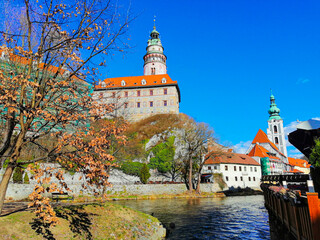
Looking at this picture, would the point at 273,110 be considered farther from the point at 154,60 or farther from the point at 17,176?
the point at 17,176

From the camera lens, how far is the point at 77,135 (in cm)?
698

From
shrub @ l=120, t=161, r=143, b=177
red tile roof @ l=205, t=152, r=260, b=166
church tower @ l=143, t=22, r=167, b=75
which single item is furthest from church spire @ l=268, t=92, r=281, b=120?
shrub @ l=120, t=161, r=143, b=177

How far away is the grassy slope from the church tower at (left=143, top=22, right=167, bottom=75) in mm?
69489

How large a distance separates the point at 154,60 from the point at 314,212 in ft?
257

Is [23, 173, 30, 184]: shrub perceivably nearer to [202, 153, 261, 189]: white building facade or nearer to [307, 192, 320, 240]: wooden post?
[202, 153, 261, 189]: white building facade

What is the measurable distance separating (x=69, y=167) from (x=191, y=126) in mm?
42510

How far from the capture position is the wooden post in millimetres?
5339

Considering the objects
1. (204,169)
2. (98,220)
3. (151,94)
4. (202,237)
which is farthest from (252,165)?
(98,220)

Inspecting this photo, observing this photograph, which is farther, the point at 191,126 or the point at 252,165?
the point at 252,165

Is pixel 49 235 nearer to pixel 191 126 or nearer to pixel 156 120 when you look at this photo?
pixel 191 126

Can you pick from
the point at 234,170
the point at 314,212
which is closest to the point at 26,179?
the point at 314,212

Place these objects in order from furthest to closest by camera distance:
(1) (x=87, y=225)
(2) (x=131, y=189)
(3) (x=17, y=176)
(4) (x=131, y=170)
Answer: (4) (x=131, y=170), (2) (x=131, y=189), (3) (x=17, y=176), (1) (x=87, y=225)

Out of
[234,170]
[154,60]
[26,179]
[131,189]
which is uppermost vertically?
[154,60]

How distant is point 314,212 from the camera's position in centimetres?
543
